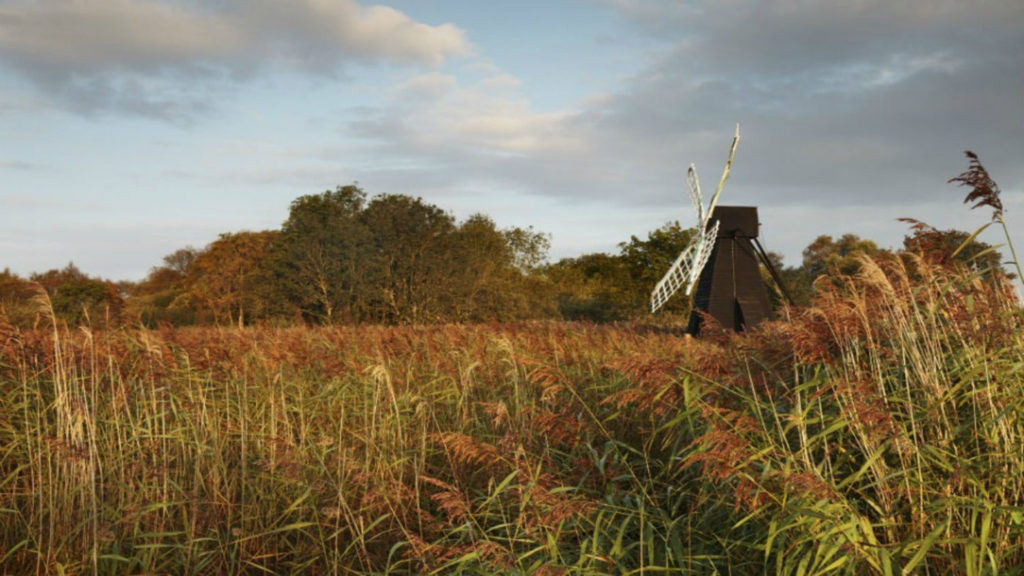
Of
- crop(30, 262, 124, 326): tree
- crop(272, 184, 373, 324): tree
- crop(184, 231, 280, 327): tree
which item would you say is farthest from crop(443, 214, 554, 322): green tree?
crop(30, 262, 124, 326): tree

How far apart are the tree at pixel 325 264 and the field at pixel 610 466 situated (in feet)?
51.0

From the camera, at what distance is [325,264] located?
2194cm

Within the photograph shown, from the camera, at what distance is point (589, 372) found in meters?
6.93

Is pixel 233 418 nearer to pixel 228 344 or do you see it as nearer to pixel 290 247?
pixel 228 344

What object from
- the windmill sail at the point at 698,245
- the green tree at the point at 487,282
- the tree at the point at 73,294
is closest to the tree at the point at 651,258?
the green tree at the point at 487,282

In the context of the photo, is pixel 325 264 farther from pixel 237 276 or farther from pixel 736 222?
pixel 736 222

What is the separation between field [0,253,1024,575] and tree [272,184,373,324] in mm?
15553

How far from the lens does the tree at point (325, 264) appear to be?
22.0 metres

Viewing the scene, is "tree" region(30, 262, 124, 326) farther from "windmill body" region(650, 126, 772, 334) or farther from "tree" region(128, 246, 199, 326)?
"windmill body" region(650, 126, 772, 334)

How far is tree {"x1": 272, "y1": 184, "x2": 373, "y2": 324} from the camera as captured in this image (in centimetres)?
2203

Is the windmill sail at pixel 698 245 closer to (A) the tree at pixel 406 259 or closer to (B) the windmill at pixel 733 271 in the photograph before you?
(B) the windmill at pixel 733 271

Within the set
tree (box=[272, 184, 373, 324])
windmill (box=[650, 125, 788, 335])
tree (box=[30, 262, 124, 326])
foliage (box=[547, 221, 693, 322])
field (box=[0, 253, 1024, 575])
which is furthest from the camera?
foliage (box=[547, 221, 693, 322])

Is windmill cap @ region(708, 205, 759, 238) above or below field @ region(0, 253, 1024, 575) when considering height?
above

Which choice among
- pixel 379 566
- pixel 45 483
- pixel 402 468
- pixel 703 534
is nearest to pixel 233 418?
pixel 45 483
